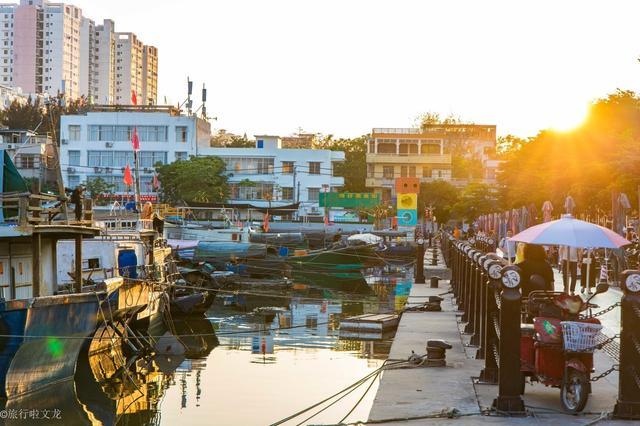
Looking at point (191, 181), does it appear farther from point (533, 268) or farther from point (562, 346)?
point (562, 346)

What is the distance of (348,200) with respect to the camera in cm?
8562

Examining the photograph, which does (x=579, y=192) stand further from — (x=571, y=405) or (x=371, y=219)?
(x=371, y=219)

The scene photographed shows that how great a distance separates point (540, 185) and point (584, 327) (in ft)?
131

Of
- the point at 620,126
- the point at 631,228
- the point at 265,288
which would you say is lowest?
the point at 265,288

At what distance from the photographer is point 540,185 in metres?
50.1

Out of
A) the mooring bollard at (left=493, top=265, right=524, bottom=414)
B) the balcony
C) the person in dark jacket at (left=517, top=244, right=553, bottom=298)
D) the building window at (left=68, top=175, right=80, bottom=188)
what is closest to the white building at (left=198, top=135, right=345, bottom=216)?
the building window at (left=68, top=175, right=80, bottom=188)

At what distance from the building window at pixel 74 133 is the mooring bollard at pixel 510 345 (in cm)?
8623

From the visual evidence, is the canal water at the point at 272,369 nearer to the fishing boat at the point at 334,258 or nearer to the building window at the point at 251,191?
the fishing boat at the point at 334,258

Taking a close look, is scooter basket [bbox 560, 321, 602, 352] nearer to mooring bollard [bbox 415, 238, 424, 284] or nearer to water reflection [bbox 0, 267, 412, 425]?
water reflection [bbox 0, 267, 412, 425]

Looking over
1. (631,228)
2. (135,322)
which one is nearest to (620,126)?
(631,228)

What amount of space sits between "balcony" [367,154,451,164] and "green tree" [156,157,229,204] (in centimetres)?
2435

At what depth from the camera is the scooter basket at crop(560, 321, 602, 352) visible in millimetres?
11078

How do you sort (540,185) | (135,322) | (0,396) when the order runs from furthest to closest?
(540,185) → (135,322) → (0,396)

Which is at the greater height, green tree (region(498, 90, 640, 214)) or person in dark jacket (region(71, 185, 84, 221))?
green tree (region(498, 90, 640, 214))
